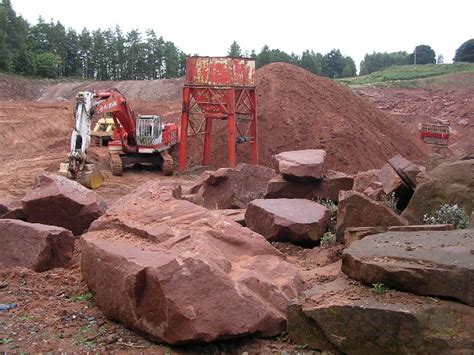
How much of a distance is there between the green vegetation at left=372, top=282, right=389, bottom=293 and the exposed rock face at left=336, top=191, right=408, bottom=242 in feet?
7.68

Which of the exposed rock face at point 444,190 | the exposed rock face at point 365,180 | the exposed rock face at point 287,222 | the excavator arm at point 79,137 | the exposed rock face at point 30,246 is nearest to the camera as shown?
the exposed rock face at point 30,246

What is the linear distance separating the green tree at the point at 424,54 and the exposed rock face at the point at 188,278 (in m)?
73.6

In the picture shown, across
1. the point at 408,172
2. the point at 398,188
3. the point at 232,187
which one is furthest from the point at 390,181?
the point at 232,187

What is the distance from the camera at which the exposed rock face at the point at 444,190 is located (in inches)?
247

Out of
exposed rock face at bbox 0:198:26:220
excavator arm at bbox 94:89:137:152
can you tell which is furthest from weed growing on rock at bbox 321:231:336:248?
excavator arm at bbox 94:89:137:152

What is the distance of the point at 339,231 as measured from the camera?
22.7 feet

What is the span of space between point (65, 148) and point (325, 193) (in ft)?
45.6

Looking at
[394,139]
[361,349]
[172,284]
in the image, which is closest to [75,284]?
[172,284]

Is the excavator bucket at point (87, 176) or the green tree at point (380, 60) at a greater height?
the green tree at point (380, 60)

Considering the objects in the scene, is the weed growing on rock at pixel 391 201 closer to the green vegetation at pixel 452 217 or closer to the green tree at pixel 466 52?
the green vegetation at pixel 452 217

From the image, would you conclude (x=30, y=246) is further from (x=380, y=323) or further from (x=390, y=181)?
(x=390, y=181)

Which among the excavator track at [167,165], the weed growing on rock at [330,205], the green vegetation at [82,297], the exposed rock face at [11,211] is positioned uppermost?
the exposed rock face at [11,211]

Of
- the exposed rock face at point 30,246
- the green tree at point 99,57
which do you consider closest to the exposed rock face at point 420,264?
the exposed rock face at point 30,246

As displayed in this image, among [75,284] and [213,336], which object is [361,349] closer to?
[213,336]
